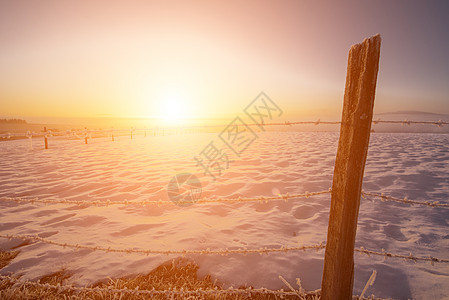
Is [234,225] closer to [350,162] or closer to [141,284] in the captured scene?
[141,284]

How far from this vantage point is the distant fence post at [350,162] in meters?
1.23

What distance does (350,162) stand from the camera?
51.1 inches

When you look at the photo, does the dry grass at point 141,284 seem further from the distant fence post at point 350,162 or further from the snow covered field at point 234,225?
the distant fence post at point 350,162

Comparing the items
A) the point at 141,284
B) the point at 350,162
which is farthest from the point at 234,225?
the point at 350,162

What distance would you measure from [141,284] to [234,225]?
5.18ft

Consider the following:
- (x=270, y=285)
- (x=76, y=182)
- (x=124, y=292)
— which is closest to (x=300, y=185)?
(x=270, y=285)

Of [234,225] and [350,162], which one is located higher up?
[350,162]

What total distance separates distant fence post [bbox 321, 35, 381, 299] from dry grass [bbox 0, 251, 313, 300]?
0.91 metres

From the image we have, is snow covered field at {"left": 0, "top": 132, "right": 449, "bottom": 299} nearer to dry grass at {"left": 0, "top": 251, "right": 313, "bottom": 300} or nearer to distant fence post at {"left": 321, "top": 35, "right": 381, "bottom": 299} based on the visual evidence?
dry grass at {"left": 0, "top": 251, "right": 313, "bottom": 300}

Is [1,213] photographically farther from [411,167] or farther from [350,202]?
[411,167]

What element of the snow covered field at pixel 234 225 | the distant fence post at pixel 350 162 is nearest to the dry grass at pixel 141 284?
the snow covered field at pixel 234 225

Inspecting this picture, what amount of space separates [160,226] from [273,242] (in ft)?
5.73

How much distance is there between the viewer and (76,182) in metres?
Result: 5.33

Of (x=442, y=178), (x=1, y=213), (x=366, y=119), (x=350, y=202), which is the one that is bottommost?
(x=1, y=213)
